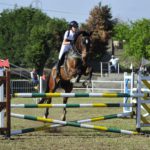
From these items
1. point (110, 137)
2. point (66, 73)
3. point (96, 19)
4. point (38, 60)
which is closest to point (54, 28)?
point (38, 60)

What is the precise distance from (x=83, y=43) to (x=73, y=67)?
31.4 inches

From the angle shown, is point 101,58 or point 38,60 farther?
point 101,58

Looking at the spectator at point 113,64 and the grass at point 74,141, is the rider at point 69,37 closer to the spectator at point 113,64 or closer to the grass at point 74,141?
the grass at point 74,141

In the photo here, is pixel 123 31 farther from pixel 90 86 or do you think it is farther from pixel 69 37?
pixel 69 37

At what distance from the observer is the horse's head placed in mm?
14422

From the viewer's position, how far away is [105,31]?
72.1 meters

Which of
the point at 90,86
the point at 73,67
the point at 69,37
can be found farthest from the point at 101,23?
the point at 69,37

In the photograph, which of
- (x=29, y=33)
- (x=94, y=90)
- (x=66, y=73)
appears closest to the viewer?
(x=66, y=73)

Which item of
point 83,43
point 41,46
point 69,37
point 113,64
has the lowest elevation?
point 113,64

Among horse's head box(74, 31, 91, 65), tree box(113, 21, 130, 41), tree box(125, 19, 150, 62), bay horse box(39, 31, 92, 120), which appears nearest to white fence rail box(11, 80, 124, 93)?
bay horse box(39, 31, 92, 120)

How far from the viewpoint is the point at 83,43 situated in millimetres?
14453

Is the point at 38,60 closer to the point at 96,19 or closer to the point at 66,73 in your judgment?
the point at 96,19

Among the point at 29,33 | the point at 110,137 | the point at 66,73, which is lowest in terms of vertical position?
the point at 110,137

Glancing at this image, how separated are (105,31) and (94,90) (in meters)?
38.5
